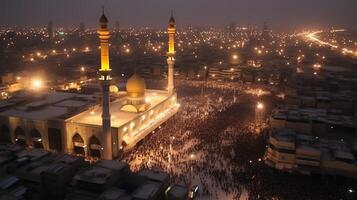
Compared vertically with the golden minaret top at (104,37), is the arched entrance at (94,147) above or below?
below

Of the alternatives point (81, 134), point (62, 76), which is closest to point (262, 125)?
point (81, 134)

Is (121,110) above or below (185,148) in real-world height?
above

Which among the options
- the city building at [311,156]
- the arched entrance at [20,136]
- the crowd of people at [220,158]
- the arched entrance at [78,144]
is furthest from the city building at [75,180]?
the city building at [311,156]

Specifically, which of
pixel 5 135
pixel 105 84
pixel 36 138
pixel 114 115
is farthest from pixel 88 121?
pixel 5 135

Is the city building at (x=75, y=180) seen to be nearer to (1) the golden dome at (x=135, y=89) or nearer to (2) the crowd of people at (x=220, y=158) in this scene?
(2) the crowd of people at (x=220, y=158)

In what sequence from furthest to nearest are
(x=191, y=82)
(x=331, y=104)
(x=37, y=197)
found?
(x=191, y=82), (x=331, y=104), (x=37, y=197)

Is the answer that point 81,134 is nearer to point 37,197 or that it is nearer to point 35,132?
point 35,132

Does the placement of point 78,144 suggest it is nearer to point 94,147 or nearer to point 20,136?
point 94,147
